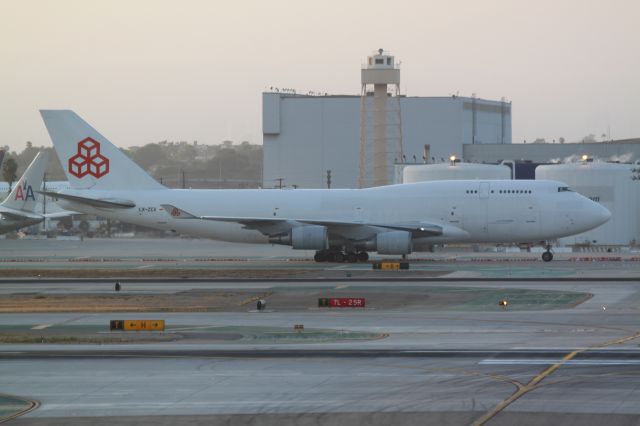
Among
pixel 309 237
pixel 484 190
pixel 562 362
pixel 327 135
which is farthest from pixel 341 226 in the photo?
pixel 327 135

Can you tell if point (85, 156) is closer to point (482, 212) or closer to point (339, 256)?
point (339, 256)

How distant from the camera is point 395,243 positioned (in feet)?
191

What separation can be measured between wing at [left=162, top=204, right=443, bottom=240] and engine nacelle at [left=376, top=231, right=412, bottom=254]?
1.26m

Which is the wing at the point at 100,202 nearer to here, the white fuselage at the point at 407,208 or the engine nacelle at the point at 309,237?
the white fuselage at the point at 407,208

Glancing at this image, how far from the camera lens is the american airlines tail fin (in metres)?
62.6

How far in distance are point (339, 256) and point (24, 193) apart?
2871 cm

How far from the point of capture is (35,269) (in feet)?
193

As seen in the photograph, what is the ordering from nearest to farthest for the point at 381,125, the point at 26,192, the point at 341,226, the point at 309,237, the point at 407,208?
1. the point at 309,237
2. the point at 341,226
3. the point at 407,208
4. the point at 26,192
5. the point at 381,125

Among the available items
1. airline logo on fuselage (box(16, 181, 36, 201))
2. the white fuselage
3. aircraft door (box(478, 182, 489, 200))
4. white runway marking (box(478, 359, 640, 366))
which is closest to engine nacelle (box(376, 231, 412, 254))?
the white fuselage

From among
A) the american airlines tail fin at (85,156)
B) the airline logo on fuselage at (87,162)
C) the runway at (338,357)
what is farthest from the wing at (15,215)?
the runway at (338,357)

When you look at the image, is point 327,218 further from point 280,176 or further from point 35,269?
point 280,176

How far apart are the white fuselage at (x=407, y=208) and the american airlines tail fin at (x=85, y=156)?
0.89 meters

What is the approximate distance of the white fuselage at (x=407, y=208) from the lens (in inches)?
2340

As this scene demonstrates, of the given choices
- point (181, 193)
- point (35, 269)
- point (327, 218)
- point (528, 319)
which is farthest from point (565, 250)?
point (528, 319)
